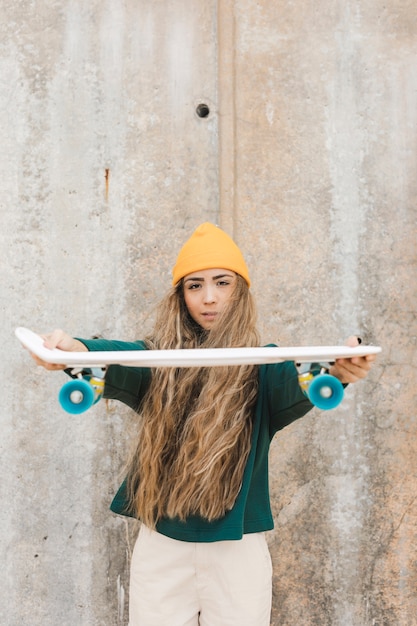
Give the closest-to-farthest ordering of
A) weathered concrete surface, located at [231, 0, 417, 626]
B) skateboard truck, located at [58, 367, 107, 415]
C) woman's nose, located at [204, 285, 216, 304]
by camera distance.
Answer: skateboard truck, located at [58, 367, 107, 415] → woman's nose, located at [204, 285, 216, 304] → weathered concrete surface, located at [231, 0, 417, 626]

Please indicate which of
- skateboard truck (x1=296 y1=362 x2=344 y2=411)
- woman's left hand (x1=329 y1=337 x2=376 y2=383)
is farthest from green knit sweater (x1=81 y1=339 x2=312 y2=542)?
skateboard truck (x1=296 y1=362 x2=344 y2=411)

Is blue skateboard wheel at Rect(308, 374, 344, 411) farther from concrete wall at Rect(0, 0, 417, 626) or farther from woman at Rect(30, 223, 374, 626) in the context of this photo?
concrete wall at Rect(0, 0, 417, 626)

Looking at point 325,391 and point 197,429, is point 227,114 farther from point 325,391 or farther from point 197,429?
point 325,391

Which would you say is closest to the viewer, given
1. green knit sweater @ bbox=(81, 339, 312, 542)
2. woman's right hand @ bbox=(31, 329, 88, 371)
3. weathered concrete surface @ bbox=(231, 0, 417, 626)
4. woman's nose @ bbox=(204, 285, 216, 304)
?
woman's right hand @ bbox=(31, 329, 88, 371)

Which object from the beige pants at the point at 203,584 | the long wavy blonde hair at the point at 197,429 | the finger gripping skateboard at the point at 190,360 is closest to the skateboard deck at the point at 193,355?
the finger gripping skateboard at the point at 190,360

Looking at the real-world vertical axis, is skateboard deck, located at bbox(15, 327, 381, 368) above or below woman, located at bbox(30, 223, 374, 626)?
above

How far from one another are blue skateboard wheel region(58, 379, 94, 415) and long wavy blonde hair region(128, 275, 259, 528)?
0.46 metres

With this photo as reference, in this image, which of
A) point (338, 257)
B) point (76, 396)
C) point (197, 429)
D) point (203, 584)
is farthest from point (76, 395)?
point (338, 257)

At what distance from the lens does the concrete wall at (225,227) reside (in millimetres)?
2219

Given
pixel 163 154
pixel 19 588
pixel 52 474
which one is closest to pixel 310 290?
pixel 163 154

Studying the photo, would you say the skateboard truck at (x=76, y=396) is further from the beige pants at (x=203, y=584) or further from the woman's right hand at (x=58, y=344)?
the beige pants at (x=203, y=584)

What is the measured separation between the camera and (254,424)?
1.58 metres

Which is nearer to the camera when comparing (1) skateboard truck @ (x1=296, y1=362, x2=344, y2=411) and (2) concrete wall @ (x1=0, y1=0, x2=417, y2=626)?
(1) skateboard truck @ (x1=296, y1=362, x2=344, y2=411)

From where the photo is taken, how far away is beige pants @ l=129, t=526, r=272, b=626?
152 centimetres
